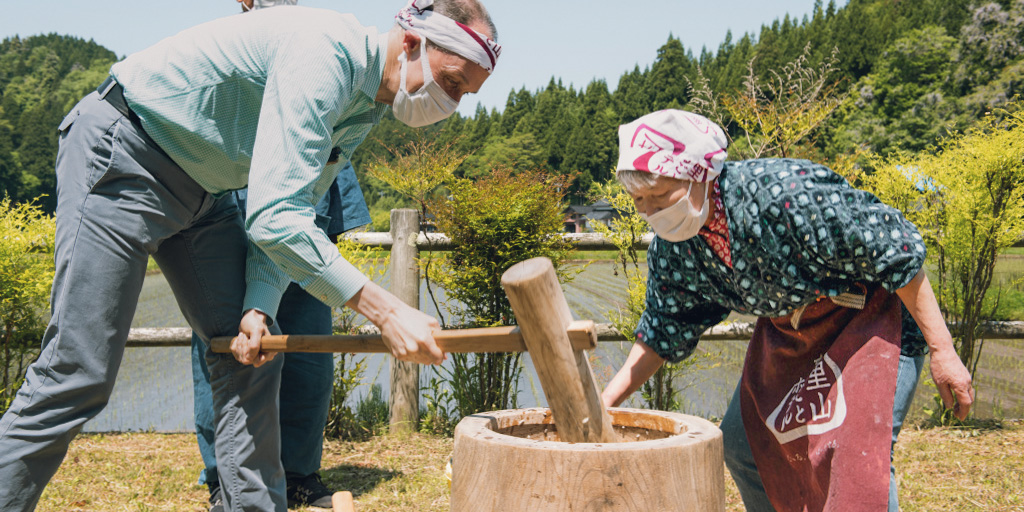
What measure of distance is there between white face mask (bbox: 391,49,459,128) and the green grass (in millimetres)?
2167

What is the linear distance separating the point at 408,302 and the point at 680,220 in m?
3.22

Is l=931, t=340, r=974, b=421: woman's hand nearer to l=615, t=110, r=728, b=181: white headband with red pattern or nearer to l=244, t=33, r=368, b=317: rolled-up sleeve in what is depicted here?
l=615, t=110, r=728, b=181: white headband with red pattern

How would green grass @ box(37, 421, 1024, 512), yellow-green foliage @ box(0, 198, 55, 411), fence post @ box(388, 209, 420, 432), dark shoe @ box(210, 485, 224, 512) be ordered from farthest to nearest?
fence post @ box(388, 209, 420, 432) < yellow-green foliage @ box(0, 198, 55, 411) < green grass @ box(37, 421, 1024, 512) < dark shoe @ box(210, 485, 224, 512)

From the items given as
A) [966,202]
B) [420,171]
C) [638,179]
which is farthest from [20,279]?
[966,202]

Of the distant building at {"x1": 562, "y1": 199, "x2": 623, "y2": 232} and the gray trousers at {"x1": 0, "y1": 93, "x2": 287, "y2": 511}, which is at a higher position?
the distant building at {"x1": 562, "y1": 199, "x2": 623, "y2": 232}

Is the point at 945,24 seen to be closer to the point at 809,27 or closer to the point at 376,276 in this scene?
the point at 809,27

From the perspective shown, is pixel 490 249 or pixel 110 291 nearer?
pixel 110 291

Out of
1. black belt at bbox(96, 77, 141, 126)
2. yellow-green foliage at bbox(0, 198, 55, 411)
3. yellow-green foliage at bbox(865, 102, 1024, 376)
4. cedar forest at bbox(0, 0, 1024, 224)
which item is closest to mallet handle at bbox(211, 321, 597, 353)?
black belt at bbox(96, 77, 141, 126)

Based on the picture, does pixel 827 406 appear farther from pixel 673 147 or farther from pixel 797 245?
pixel 673 147

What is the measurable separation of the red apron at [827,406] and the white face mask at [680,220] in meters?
0.40

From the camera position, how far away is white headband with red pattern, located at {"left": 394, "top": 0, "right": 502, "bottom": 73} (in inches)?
77.7

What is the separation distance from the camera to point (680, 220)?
188 centimetres

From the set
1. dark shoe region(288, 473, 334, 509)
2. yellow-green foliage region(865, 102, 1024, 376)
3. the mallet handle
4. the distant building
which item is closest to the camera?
the mallet handle

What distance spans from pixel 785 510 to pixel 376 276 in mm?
3557
